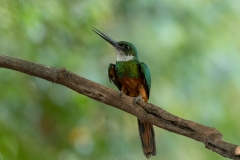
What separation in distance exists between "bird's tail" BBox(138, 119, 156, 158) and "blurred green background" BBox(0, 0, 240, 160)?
55cm

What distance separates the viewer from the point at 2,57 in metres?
1.93

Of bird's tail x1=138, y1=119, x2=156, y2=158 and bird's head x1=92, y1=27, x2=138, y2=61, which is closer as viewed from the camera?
bird's tail x1=138, y1=119, x2=156, y2=158

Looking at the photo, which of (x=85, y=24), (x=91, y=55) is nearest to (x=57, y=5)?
(x=85, y=24)

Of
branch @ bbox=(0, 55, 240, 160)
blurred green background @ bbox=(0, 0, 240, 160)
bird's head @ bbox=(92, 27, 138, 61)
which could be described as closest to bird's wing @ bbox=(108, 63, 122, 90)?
bird's head @ bbox=(92, 27, 138, 61)

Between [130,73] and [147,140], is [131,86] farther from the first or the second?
[147,140]

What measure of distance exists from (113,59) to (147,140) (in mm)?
1313

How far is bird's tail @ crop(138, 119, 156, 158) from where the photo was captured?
2.28 m

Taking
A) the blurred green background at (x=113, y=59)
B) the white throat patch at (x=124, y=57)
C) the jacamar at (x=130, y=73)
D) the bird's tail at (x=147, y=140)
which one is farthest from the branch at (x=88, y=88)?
the white throat patch at (x=124, y=57)

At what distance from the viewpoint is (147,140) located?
7.59 feet

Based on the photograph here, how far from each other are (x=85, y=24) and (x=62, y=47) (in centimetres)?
23

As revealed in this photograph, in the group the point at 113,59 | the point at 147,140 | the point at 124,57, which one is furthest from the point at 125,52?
the point at 147,140

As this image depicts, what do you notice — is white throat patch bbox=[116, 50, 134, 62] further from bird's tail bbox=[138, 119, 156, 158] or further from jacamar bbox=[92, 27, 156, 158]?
bird's tail bbox=[138, 119, 156, 158]

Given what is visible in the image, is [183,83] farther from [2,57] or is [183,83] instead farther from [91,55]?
[2,57]

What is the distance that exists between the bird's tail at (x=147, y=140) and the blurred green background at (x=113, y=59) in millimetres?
Answer: 555
